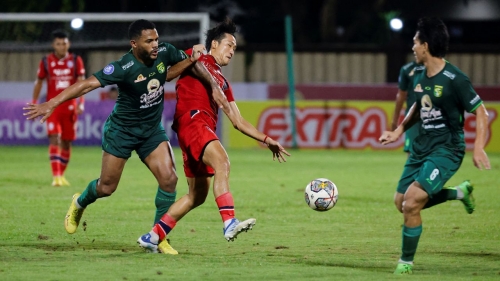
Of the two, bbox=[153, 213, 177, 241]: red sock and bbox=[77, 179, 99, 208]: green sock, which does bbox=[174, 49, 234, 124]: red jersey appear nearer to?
bbox=[153, 213, 177, 241]: red sock

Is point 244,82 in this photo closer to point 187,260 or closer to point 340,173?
point 340,173

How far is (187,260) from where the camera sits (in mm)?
7785

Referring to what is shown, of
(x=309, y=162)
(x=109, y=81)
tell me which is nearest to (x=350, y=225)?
(x=109, y=81)

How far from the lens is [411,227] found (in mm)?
7168

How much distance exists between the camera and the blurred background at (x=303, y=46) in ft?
79.7

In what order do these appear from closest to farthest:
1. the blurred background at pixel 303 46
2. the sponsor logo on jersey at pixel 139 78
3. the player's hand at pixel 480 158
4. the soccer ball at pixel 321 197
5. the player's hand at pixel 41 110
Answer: the player's hand at pixel 480 158 → the player's hand at pixel 41 110 → the sponsor logo on jersey at pixel 139 78 → the soccer ball at pixel 321 197 → the blurred background at pixel 303 46

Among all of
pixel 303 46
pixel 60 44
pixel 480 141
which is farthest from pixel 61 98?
pixel 303 46

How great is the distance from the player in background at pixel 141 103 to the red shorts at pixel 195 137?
23 cm

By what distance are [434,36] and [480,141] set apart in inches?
36.4

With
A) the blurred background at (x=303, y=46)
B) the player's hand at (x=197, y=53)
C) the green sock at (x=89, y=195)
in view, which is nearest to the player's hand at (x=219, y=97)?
the player's hand at (x=197, y=53)

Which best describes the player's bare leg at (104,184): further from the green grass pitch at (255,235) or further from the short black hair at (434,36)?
the short black hair at (434,36)

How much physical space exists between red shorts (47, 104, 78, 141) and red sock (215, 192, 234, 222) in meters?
7.11

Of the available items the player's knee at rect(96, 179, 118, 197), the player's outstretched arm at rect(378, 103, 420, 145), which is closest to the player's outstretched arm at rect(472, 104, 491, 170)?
the player's outstretched arm at rect(378, 103, 420, 145)

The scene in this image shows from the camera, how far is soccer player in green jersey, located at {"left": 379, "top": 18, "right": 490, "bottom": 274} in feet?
23.6
